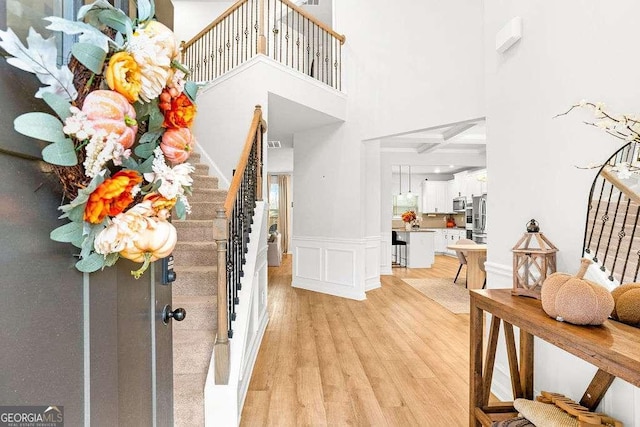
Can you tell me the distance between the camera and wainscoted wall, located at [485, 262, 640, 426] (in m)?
1.37

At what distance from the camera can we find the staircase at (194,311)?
1.94 metres

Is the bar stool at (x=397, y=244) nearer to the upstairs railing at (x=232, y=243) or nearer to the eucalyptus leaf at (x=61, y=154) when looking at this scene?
the upstairs railing at (x=232, y=243)

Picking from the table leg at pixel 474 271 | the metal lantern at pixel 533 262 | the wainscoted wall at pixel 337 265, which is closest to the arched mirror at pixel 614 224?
the metal lantern at pixel 533 262

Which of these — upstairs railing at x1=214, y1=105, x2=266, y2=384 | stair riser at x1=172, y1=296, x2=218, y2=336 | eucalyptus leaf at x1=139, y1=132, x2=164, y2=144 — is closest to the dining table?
upstairs railing at x1=214, y1=105, x2=266, y2=384

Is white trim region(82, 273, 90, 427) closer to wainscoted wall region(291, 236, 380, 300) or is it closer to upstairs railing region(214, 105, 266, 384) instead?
upstairs railing region(214, 105, 266, 384)

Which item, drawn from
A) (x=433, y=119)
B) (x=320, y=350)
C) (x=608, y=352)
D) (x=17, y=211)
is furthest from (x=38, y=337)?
(x=433, y=119)

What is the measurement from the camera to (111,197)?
601mm

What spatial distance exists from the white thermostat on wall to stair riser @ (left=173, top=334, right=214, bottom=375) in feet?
9.60

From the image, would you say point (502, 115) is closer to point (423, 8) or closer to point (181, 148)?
point (181, 148)

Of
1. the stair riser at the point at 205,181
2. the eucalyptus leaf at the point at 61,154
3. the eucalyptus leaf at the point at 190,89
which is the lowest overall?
the eucalyptus leaf at the point at 61,154

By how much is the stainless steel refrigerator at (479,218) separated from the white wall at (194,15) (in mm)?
7715

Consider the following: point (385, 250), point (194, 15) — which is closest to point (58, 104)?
point (385, 250)

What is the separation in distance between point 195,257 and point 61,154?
2501 millimetres

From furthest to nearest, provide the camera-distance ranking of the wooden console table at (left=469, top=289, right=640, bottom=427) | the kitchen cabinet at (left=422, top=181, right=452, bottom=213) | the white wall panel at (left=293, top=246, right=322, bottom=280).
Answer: the kitchen cabinet at (left=422, top=181, right=452, bottom=213) → the white wall panel at (left=293, top=246, right=322, bottom=280) → the wooden console table at (left=469, top=289, right=640, bottom=427)
